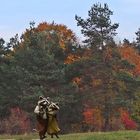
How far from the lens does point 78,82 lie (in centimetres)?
5653

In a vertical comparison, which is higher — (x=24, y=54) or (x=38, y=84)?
(x=24, y=54)

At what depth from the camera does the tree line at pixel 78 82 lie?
53.3 metres

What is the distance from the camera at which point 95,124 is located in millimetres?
58531

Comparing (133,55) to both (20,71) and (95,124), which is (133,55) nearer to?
(95,124)

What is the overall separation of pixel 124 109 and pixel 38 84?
10.3m

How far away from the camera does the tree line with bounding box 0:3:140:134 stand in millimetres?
53338

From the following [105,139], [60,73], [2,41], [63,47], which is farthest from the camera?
[2,41]

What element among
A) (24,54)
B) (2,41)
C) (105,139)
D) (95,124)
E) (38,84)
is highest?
(2,41)

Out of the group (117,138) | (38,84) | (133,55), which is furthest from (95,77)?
(117,138)

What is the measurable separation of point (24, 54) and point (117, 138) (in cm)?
3551

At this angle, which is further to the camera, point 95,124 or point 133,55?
point 133,55

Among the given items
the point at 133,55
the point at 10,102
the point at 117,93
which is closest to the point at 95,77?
the point at 117,93

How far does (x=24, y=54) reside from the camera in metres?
55.5

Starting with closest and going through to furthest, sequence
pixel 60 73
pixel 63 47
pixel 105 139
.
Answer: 1. pixel 105 139
2. pixel 60 73
3. pixel 63 47
